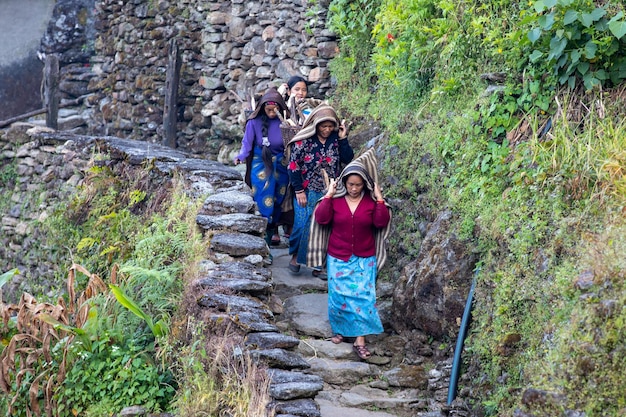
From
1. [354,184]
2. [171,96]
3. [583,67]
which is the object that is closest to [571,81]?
[583,67]

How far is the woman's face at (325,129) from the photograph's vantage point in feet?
25.7

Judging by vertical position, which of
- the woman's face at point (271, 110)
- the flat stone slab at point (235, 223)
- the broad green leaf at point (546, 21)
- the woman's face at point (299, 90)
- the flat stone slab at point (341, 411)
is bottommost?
the flat stone slab at point (341, 411)

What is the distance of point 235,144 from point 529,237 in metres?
7.24

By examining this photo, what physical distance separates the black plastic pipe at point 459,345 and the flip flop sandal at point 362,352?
83cm

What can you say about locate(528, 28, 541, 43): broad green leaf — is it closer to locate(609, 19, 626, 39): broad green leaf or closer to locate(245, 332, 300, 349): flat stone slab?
locate(609, 19, 626, 39): broad green leaf

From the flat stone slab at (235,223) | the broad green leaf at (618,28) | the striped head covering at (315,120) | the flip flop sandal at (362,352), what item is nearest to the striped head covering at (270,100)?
the striped head covering at (315,120)

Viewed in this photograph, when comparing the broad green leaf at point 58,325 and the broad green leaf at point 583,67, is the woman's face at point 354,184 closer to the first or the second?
the broad green leaf at point 583,67

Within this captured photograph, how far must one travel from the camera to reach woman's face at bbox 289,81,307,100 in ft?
29.5

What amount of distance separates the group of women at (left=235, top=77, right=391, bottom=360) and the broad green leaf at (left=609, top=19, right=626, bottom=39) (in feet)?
6.81

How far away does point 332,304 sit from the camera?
703 centimetres

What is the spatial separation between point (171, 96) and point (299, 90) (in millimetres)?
4593

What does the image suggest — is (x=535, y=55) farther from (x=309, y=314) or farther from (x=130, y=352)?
(x=130, y=352)

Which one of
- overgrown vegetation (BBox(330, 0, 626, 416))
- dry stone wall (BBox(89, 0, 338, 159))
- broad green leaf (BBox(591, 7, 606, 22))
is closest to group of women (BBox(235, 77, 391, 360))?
overgrown vegetation (BBox(330, 0, 626, 416))

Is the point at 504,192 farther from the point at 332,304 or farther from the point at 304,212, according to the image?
the point at 304,212
